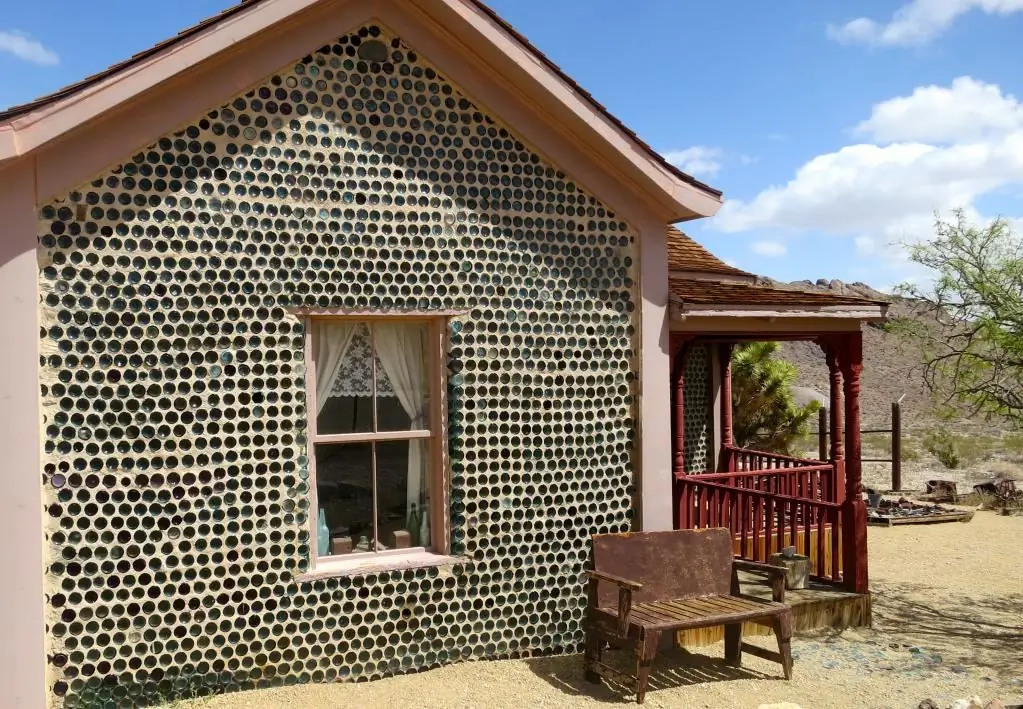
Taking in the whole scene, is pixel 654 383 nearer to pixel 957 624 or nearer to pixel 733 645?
pixel 733 645

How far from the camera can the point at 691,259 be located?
11414mm

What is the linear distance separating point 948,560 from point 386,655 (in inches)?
343

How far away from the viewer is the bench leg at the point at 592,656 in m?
6.65

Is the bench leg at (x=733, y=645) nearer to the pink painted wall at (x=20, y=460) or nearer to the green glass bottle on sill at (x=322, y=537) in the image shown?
the green glass bottle on sill at (x=322, y=537)

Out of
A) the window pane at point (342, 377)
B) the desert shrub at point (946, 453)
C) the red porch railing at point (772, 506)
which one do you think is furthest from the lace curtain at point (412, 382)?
the desert shrub at point (946, 453)

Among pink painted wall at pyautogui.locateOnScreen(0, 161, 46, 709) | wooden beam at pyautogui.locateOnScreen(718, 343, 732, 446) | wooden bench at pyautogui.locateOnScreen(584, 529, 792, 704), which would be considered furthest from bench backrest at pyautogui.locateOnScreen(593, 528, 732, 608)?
wooden beam at pyautogui.locateOnScreen(718, 343, 732, 446)

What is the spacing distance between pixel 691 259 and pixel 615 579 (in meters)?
5.99

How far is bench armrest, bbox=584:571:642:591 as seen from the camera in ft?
20.5

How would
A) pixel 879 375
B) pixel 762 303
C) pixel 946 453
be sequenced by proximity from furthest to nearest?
pixel 879 375 < pixel 946 453 < pixel 762 303

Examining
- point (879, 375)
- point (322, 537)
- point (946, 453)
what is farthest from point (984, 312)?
point (879, 375)

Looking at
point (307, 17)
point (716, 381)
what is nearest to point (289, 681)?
point (307, 17)

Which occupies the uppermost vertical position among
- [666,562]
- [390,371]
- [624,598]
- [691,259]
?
[691,259]

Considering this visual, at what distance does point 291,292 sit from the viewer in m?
6.28

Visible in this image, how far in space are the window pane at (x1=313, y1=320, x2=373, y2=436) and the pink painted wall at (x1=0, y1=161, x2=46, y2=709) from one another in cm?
187
